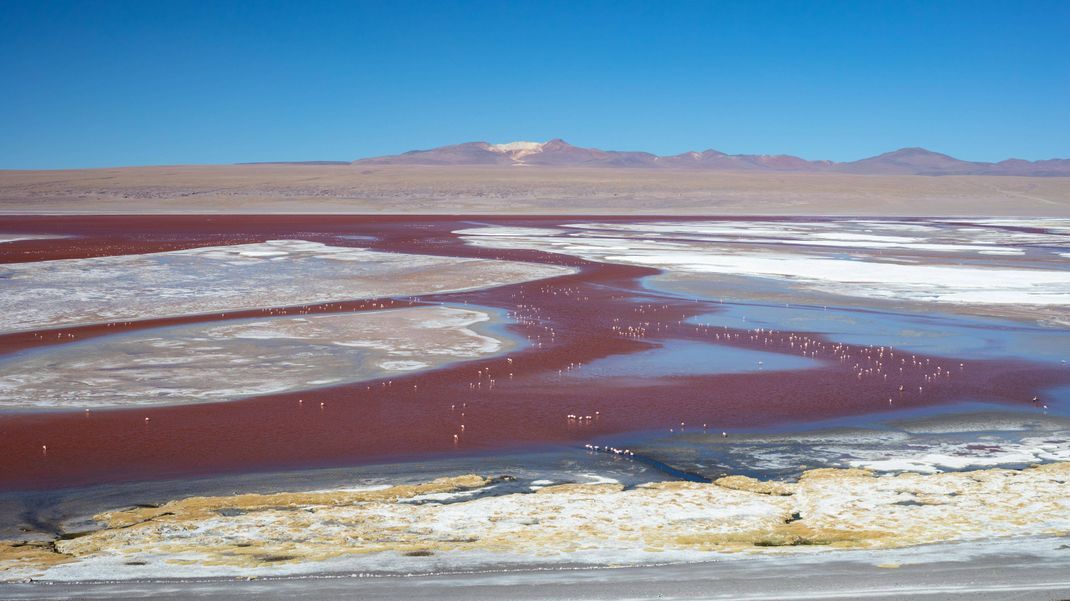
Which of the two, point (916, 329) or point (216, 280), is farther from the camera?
point (216, 280)

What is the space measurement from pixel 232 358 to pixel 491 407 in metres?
5.18

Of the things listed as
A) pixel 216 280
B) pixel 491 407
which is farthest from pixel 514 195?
pixel 491 407

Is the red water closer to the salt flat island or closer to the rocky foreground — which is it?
the salt flat island

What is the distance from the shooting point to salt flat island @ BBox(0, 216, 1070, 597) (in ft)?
25.5

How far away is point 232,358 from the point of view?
52.1 feet

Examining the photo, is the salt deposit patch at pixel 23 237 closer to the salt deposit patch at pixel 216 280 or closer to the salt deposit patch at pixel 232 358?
the salt deposit patch at pixel 216 280

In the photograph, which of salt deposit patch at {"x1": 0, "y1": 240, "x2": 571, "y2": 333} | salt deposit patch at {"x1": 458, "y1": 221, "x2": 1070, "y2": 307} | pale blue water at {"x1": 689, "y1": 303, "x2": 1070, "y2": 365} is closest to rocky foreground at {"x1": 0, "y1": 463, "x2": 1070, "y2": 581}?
pale blue water at {"x1": 689, "y1": 303, "x2": 1070, "y2": 365}

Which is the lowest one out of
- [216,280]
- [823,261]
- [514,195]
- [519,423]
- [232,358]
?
[519,423]

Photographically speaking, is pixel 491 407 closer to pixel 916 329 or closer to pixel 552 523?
pixel 552 523

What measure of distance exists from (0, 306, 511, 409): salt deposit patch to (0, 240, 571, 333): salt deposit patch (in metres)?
2.98

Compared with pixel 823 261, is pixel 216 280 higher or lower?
lower

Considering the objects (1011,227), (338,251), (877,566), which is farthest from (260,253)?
(1011,227)

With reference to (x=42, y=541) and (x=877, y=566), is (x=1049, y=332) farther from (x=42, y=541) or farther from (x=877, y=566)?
(x=42, y=541)

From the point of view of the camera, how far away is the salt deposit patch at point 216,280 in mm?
21453
